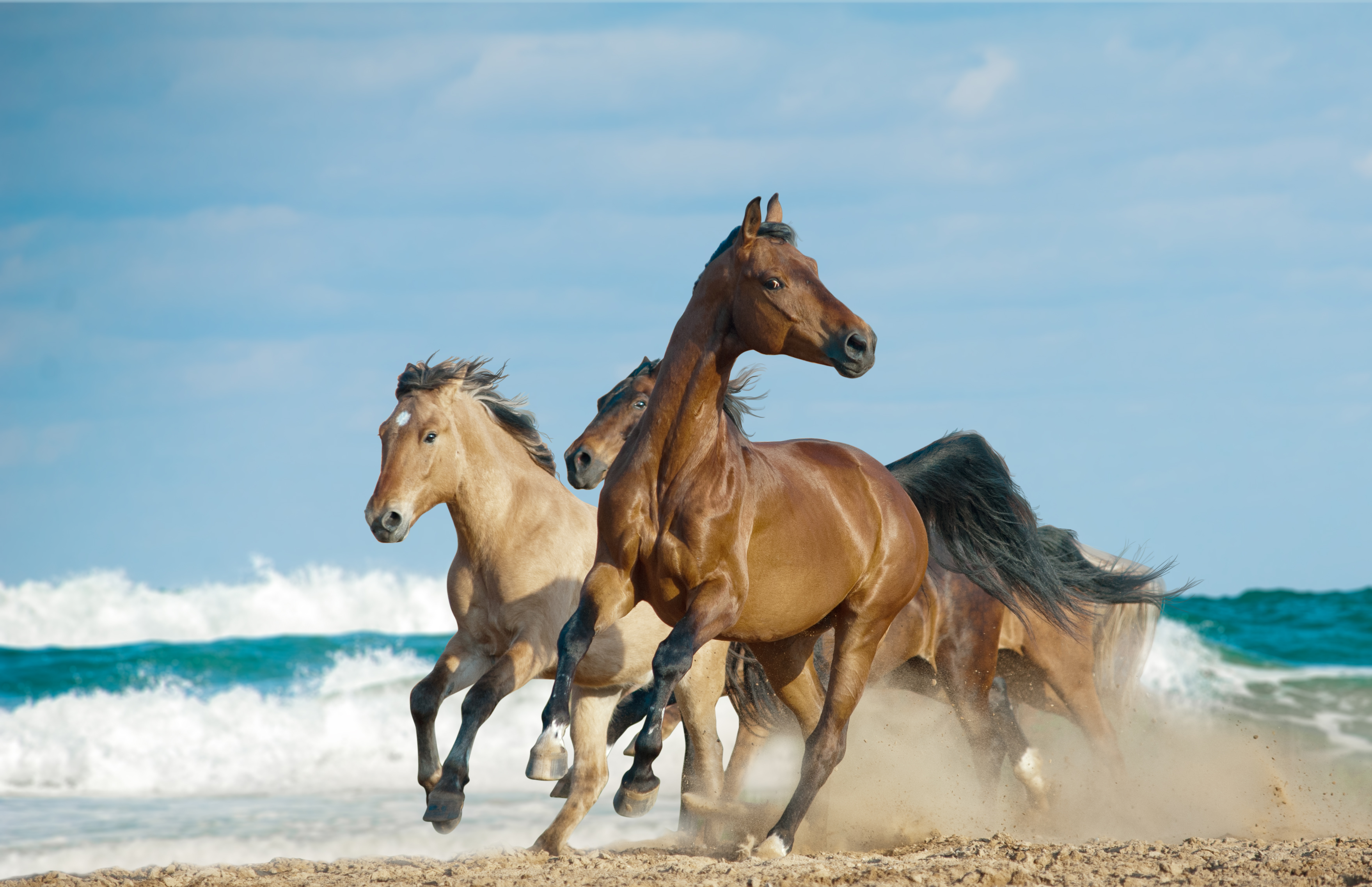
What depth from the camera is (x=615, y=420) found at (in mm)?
5840

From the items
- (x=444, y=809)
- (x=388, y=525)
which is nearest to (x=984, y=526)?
(x=388, y=525)

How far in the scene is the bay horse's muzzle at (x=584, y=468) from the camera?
18.6 feet

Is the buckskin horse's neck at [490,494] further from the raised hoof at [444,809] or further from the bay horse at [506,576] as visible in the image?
the raised hoof at [444,809]

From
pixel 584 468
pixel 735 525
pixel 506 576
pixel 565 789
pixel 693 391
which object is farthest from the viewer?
pixel 584 468

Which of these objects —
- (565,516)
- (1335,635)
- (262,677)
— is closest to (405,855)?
(565,516)

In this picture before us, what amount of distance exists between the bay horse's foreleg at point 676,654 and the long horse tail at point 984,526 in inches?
111

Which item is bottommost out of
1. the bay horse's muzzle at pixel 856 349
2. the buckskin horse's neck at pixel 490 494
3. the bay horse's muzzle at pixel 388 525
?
the bay horse's muzzle at pixel 388 525

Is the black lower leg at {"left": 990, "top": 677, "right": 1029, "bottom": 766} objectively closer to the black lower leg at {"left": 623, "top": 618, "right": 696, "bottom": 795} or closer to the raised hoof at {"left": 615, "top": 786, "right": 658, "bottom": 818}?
the raised hoof at {"left": 615, "top": 786, "right": 658, "bottom": 818}

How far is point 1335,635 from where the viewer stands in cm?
2038

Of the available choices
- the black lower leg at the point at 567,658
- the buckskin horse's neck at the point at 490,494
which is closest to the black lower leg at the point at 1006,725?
the buckskin horse's neck at the point at 490,494

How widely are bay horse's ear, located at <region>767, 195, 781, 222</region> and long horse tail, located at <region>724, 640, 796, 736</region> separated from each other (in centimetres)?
286

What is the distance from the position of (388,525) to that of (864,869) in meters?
2.36

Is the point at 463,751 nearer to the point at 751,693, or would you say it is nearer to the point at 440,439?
the point at 440,439

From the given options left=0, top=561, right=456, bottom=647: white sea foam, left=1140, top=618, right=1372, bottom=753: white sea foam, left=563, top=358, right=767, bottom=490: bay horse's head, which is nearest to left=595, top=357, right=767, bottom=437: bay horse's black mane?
left=563, top=358, right=767, bottom=490: bay horse's head
